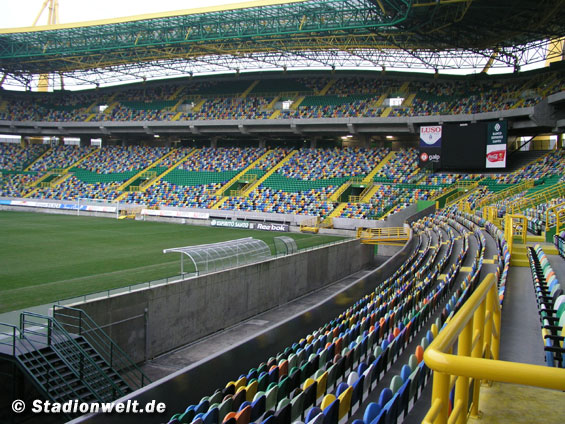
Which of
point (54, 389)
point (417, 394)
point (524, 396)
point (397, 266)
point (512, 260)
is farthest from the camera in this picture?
point (397, 266)

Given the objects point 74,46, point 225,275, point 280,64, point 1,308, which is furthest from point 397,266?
point 74,46

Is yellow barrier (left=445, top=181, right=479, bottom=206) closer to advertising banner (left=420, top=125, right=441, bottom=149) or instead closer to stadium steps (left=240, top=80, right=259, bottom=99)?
advertising banner (left=420, top=125, right=441, bottom=149)

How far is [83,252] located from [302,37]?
2340 centimetres

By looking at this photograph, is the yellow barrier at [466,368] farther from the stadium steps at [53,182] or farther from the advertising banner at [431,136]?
the stadium steps at [53,182]

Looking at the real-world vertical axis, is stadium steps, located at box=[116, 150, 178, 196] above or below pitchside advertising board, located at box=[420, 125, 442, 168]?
below

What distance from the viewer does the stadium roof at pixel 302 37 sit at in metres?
31.1

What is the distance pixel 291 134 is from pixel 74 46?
22.9m

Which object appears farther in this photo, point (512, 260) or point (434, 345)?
point (512, 260)

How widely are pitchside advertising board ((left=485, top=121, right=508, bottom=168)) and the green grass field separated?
12804mm

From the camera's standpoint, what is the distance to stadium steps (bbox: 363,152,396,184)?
43.8 m

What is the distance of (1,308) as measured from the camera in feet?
47.1

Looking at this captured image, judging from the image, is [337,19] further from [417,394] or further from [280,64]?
[417,394]

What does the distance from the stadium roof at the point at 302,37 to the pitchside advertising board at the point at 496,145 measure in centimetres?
615

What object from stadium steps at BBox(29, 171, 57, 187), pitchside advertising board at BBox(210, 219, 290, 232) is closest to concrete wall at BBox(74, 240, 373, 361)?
pitchside advertising board at BBox(210, 219, 290, 232)
